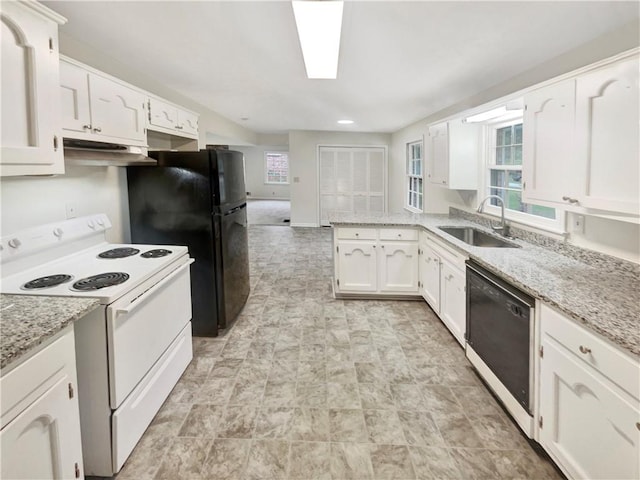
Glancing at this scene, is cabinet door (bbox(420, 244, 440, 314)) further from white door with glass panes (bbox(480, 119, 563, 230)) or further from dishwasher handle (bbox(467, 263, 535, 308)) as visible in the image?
dishwasher handle (bbox(467, 263, 535, 308))

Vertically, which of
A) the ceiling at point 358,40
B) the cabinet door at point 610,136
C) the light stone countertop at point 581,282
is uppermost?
the ceiling at point 358,40

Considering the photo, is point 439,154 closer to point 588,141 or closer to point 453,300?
point 453,300

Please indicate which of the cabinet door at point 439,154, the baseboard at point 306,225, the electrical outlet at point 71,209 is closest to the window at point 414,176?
the cabinet door at point 439,154

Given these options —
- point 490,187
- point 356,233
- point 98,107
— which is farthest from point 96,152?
point 490,187

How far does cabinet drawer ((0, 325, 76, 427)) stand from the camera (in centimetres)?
114

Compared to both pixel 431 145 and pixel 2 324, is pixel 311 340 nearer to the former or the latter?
pixel 2 324

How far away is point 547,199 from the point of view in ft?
7.20

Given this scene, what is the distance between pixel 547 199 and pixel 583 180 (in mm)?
320

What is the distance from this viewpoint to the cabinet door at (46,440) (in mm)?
1176

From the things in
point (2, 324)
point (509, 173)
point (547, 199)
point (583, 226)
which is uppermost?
point (509, 173)

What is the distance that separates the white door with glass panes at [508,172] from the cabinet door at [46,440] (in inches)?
120

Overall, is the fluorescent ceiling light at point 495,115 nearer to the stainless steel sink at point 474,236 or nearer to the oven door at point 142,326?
the stainless steel sink at point 474,236

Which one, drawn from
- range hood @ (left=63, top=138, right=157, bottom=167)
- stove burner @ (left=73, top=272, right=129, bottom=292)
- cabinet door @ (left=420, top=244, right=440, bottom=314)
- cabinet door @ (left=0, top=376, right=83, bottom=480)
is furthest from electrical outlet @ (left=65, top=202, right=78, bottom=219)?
cabinet door @ (left=420, top=244, right=440, bottom=314)

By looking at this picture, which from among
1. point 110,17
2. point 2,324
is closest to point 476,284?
point 2,324
